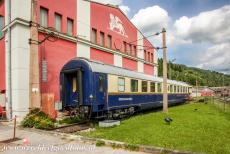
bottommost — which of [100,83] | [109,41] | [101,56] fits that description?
[100,83]

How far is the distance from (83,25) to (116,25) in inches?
276

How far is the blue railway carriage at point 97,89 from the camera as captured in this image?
45.7ft

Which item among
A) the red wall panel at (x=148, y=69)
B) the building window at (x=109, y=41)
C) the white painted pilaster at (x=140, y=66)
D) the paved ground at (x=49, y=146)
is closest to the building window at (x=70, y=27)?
the building window at (x=109, y=41)

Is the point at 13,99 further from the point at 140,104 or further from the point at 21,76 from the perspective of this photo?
the point at 140,104

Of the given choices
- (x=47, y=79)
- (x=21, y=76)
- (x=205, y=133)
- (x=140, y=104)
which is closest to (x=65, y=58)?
(x=47, y=79)

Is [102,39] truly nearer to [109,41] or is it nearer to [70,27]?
[109,41]

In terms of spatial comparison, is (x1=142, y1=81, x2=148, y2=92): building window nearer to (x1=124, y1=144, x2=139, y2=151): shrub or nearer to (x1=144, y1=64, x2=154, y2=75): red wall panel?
(x1=124, y1=144, x2=139, y2=151): shrub

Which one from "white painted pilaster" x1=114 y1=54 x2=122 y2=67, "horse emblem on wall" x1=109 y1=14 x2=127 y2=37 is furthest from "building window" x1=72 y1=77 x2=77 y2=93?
"horse emblem on wall" x1=109 y1=14 x2=127 y2=37

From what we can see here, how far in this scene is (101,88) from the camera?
14.6m

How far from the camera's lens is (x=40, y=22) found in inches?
742

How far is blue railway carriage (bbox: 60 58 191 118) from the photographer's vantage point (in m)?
13.9

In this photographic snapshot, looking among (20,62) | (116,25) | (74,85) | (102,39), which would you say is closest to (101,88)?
(74,85)

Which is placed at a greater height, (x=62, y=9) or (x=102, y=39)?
(x=62, y=9)

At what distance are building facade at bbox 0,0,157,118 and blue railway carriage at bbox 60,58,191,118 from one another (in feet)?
4.32
